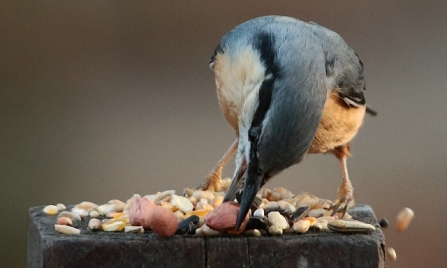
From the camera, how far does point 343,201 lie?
1.71 meters

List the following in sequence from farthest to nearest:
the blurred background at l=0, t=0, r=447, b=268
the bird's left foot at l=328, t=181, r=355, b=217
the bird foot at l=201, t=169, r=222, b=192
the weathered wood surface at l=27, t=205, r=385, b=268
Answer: the blurred background at l=0, t=0, r=447, b=268 < the bird foot at l=201, t=169, r=222, b=192 < the bird's left foot at l=328, t=181, r=355, b=217 < the weathered wood surface at l=27, t=205, r=385, b=268

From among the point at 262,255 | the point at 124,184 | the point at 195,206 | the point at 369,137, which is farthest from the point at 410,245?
the point at 262,255

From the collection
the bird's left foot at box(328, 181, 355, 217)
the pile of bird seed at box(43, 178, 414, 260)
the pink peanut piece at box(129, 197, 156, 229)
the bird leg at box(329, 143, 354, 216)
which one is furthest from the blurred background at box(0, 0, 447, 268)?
the pink peanut piece at box(129, 197, 156, 229)

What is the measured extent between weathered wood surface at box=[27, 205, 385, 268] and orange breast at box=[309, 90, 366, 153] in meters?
0.38

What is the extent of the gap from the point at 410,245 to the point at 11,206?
4.54ft

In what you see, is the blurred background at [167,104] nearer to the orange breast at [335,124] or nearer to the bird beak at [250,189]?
the orange breast at [335,124]

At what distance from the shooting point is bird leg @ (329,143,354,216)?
162cm

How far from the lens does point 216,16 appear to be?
2566 mm

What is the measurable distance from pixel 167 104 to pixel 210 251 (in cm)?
134

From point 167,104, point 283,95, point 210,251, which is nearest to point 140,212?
point 210,251

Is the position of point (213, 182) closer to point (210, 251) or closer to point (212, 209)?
point (212, 209)

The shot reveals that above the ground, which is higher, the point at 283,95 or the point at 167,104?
the point at 283,95

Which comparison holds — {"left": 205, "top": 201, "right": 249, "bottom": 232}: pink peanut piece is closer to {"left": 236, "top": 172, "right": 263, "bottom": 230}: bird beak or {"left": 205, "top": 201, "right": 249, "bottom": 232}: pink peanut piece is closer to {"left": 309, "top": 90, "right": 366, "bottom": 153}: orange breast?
{"left": 236, "top": 172, "right": 263, "bottom": 230}: bird beak

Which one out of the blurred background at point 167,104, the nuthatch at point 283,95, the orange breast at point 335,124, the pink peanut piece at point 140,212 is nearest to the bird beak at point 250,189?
the nuthatch at point 283,95
